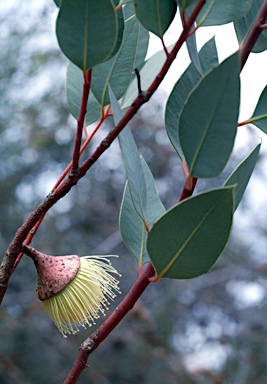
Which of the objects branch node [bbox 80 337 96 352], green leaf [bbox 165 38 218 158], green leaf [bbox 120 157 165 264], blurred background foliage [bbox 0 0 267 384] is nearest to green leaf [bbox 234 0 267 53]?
green leaf [bbox 165 38 218 158]

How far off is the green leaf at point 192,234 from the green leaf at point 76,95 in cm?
17

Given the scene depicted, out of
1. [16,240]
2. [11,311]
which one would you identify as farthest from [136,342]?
[16,240]

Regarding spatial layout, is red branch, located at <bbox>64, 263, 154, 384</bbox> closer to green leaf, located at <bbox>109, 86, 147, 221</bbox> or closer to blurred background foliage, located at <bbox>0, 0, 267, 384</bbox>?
green leaf, located at <bbox>109, 86, 147, 221</bbox>

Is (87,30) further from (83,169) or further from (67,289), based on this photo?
(67,289)

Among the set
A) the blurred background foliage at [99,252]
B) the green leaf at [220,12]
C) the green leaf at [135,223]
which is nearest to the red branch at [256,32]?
the green leaf at [220,12]

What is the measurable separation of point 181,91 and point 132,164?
0.09m

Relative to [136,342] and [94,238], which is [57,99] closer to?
[94,238]

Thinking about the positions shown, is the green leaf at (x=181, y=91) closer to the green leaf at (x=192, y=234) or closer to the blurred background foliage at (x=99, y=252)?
the green leaf at (x=192, y=234)

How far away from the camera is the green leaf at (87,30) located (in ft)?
1.10

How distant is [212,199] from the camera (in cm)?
32

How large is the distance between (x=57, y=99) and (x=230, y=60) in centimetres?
362

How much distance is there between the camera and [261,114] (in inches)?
17.3

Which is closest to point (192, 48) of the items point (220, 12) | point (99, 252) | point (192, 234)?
point (220, 12)

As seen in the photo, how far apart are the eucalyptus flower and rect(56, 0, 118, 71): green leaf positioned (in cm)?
16
